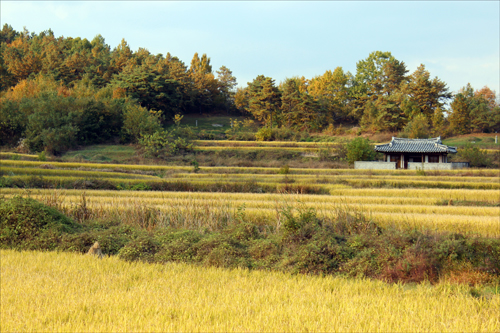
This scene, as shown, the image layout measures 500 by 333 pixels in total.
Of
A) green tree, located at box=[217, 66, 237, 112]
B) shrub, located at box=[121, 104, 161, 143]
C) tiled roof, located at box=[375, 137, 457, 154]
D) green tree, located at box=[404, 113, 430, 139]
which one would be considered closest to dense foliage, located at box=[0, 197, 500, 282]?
tiled roof, located at box=[375, 137, 457, 154]

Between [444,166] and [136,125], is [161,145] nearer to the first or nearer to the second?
[136,125]

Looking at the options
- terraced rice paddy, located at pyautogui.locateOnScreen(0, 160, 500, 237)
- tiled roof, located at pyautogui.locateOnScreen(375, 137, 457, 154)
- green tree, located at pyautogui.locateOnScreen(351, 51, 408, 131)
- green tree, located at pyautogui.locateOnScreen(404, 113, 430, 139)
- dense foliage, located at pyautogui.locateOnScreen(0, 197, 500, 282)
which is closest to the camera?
dense foliage, located at pyautogui.locateOnScreen(0, 197, 500, 282)

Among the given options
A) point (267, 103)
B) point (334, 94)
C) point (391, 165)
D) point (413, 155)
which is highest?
point (334, 94)

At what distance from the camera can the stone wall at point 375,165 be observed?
3041 centimetres

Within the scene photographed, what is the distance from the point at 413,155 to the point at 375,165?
498cm

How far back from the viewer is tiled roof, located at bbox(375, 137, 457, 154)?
3164 centimetres

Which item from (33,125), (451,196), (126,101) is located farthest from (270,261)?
(126,101)

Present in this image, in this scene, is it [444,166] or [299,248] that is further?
[444,166]

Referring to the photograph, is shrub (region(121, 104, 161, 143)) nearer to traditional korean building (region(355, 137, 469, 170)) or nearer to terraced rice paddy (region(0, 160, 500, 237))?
terraced rice paddy (region(0, 160, 500, 237))

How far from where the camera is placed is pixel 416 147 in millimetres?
32656

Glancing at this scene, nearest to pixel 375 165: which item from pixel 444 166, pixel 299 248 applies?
pixel 444 166

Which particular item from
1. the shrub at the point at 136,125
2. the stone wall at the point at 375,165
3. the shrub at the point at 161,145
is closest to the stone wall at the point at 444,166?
the stone wall at the point at 375,165

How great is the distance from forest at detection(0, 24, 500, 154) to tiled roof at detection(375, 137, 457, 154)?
22.1ft

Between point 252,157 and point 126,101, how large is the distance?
17.0 metres
